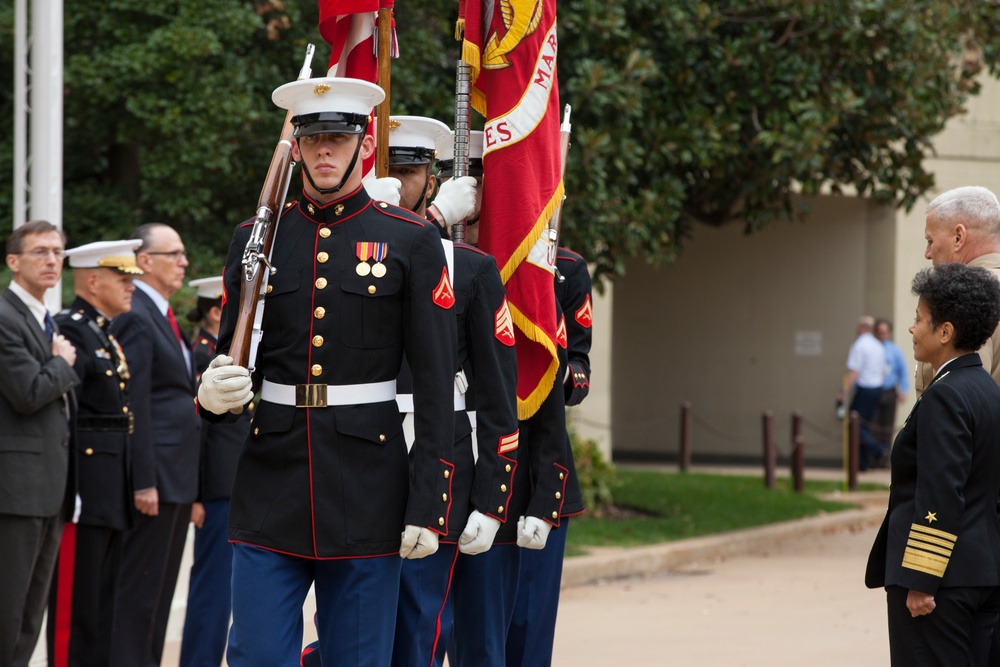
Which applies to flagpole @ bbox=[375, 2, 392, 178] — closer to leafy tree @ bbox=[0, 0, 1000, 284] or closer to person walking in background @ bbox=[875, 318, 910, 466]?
leafy tree @ bbox=[0, 0, 1000, 284]

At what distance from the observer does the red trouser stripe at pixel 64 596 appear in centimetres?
622

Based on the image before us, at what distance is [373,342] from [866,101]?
9.07 meters

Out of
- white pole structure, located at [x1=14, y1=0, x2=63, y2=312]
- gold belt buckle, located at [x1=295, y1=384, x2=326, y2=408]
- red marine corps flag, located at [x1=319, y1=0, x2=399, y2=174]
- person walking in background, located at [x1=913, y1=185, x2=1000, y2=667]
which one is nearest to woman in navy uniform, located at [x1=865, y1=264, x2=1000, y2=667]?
person walking in background, located at [x1=913, y1=185, x2=1000, y2=667]

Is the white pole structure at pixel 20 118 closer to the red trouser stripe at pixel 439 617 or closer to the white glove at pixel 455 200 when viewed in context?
the white glove at pixel 455 200

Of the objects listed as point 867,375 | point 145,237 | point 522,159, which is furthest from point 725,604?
point 867,375

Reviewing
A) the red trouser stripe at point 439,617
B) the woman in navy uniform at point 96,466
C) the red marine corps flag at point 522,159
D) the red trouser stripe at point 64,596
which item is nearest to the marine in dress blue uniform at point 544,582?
the red marine corps flag at point 522,159

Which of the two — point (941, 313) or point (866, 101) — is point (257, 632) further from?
point (866, 101)

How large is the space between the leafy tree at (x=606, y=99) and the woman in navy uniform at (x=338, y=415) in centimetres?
655

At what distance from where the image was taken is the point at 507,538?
4.99 metres

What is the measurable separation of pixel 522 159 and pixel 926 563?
2074 mm

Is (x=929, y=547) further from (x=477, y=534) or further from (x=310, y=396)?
(x=310, y=396)

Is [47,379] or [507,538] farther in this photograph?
[47,379]

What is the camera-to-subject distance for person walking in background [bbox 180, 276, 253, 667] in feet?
21.9

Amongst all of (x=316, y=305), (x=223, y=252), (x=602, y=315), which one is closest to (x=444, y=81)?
(x=223, y=252)
